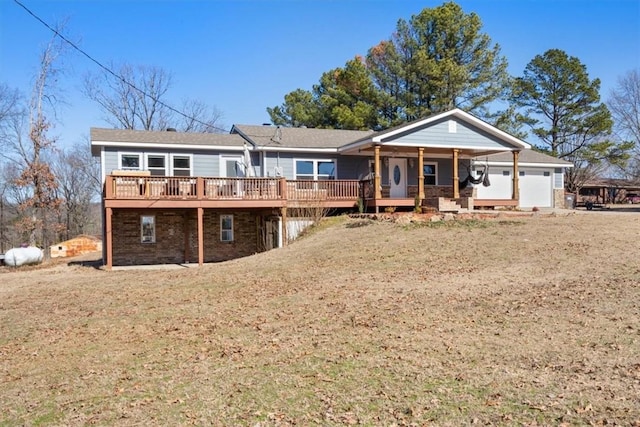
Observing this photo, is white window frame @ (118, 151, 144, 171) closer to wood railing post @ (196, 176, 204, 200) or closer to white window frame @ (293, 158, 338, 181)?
wood railing post @ (196, 176, 204, 200)

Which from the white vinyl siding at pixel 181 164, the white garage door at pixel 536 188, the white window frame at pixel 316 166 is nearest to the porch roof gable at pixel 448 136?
the white window frame at pixel 316 166

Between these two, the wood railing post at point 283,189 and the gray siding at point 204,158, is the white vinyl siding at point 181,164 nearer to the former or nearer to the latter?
the gray siding at point 204,158

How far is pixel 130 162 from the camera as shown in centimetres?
1902

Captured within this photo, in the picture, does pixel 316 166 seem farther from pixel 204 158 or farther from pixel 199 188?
pixel 199 188

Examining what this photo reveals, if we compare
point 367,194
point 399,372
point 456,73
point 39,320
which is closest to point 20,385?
point 39,320

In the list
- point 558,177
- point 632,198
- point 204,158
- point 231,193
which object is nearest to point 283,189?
point 231,193

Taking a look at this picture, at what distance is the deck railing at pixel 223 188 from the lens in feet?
54.5

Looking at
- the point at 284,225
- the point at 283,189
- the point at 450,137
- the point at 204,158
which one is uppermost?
the point at 450,137

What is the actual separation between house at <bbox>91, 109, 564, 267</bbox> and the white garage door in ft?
15.0

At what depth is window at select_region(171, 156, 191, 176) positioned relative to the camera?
64.3 ft

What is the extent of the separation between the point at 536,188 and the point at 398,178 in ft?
28.7

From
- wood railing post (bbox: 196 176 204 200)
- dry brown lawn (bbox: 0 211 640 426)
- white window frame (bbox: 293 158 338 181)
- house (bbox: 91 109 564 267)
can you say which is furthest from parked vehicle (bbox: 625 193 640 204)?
wood railing post (bbox: 196 176 204 200)

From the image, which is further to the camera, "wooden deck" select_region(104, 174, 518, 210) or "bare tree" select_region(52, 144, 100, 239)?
"bare tree" select_region(52, 144, 100, 239)

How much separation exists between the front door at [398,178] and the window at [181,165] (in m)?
8.83
